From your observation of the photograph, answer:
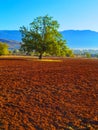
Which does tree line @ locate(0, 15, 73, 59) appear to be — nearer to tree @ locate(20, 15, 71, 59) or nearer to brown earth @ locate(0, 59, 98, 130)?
tree @ locate(20, 15, 71, 59)

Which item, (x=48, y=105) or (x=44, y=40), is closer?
(x=48, y=105)

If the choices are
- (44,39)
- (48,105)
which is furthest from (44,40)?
(48,105)

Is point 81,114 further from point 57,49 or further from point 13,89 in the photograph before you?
Answer: point 57,49

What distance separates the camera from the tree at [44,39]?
66875 millimetres

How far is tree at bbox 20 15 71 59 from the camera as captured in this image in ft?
219

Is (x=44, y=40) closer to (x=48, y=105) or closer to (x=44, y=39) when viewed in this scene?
(x=44, y=39)

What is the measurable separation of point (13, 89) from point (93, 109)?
563cm

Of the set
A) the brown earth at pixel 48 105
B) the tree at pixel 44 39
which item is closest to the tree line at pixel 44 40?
the tree at pixel 44 39

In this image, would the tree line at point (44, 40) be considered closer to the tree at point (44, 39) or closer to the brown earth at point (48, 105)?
the tree at point (44, 39)

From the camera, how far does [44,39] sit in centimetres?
6862

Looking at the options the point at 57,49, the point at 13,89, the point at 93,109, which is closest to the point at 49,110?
the point at 93,109

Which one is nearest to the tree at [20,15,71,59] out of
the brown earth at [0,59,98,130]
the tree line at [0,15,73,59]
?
the tree line at [0,15,73,59]

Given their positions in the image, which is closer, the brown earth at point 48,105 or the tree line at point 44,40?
the brown earth at point 48,105

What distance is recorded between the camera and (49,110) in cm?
1530
